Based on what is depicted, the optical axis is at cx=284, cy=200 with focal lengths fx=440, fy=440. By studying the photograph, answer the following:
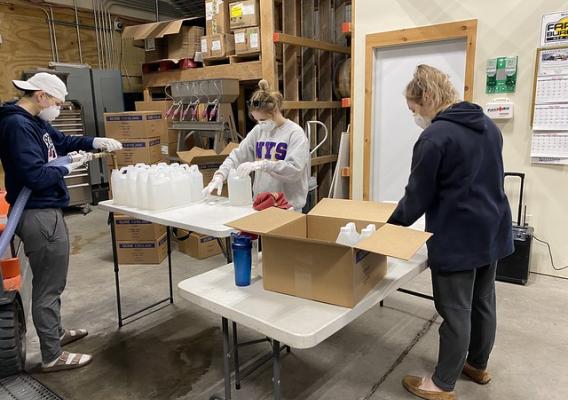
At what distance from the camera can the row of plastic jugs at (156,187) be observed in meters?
2.45

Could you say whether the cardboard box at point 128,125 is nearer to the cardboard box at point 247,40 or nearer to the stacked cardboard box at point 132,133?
the stacked cardboard box at point 132,133

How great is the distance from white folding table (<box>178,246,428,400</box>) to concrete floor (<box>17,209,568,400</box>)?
730mm

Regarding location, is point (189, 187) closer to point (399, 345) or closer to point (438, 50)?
point (399, 345)

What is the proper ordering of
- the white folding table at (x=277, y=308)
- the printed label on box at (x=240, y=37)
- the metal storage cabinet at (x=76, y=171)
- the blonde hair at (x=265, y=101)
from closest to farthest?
the white folding table at (x=277, y=308) → the blonde hair at (x=265, y=101) → the printed label on box at (x=240, y=37) → the metal storage cabinet at (x=76, y=171)

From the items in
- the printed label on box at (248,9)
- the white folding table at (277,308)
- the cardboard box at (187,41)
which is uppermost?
the printed label on box at (248,9)

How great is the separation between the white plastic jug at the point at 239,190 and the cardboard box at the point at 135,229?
5.76 feet

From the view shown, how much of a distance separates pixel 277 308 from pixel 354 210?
0.64 meters

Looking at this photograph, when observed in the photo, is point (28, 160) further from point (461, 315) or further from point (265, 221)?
point (461, 315)

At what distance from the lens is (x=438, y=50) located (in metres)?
3.77

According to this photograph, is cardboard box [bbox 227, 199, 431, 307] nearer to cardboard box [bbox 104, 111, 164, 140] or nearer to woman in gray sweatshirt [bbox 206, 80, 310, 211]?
woman in gray sweatshirt [bbox 206, 80, 310, 211]

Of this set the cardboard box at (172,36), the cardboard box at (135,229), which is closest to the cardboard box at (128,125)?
the cardboard box at (135,229)

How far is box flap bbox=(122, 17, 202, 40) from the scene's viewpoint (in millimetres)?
5289

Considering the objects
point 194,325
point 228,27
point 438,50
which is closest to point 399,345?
point 194,325

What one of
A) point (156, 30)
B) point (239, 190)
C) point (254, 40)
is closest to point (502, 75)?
point (239, 190)
